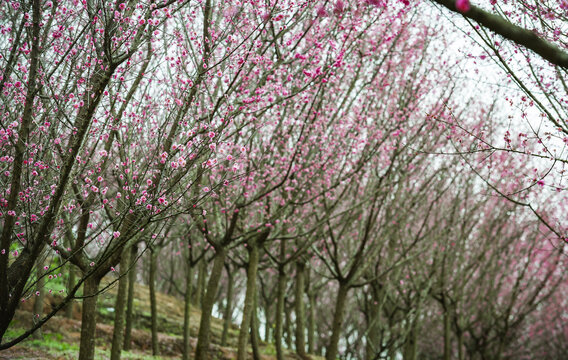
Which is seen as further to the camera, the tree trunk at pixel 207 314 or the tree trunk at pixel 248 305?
the tree trunk at pixel 248 305

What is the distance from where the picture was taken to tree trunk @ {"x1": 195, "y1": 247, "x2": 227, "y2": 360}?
8.07 metres

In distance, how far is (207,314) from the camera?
8344 millimetres

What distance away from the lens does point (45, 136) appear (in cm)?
497

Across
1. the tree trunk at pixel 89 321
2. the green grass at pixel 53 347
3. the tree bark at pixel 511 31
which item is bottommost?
the green grass at pixel 53 347

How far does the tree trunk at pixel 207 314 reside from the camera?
8.07m

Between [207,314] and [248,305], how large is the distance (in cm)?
108

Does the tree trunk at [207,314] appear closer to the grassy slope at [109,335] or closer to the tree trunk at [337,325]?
the grassy slope at [109,335]

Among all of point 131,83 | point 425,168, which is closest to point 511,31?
point 131,83

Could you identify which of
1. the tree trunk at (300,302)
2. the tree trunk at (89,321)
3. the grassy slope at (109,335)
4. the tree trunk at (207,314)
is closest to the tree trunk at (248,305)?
the tree trunk at (207,314)

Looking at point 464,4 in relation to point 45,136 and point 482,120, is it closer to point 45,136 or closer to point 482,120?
point 45,136

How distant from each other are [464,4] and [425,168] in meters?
10.3

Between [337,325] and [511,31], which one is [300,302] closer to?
[337,325]

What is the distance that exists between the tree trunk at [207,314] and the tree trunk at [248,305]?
0.73 metres

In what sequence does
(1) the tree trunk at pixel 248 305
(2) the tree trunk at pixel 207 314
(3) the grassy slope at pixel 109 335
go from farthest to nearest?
(1) the tree trunk at pixel 248 305 < (2) the tree trunk at pixel 207 314 < (3) the grassy slope at pixel 109 335
